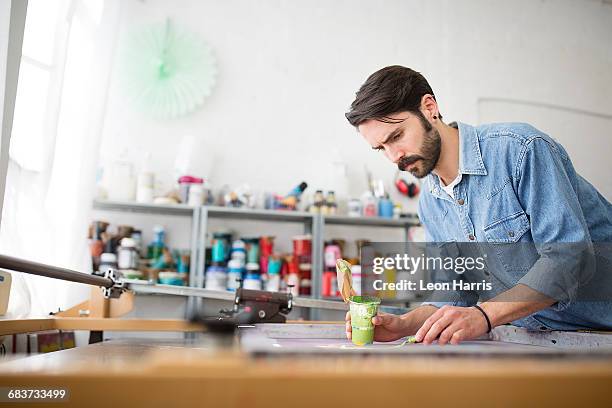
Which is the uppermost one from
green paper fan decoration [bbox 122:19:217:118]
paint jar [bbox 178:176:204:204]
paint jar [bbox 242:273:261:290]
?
green paper fan decoration [bbox 122:19:217:118]

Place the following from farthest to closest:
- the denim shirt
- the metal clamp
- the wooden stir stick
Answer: the metal clamp < the wooden stir stick < the denim shirt

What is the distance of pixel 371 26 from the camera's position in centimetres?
378

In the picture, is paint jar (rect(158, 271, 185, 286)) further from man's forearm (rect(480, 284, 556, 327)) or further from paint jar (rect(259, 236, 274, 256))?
man's forearm (rect(480, 284, 556, 327))

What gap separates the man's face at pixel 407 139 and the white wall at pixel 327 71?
6.48 ft

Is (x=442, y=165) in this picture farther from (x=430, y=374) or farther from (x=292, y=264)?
(x=292, y=264)

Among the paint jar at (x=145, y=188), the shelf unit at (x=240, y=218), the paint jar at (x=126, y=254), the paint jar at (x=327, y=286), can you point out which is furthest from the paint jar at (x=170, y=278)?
the paint jar at (x=327, y=286)

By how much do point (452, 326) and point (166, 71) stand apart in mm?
2792

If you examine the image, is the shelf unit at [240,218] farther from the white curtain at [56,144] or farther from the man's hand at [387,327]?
the man's hand at [387,327]

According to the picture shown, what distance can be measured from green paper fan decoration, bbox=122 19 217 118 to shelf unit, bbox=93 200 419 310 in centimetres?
67

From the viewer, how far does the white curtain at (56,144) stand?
1.65 m

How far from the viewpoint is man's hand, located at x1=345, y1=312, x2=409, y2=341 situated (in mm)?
1300

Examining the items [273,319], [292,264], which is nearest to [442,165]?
[273,319]

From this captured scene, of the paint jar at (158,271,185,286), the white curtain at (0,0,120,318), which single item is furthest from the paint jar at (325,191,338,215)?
the white curtain at (0,0,120,318)

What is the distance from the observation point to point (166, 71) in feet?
11.0
